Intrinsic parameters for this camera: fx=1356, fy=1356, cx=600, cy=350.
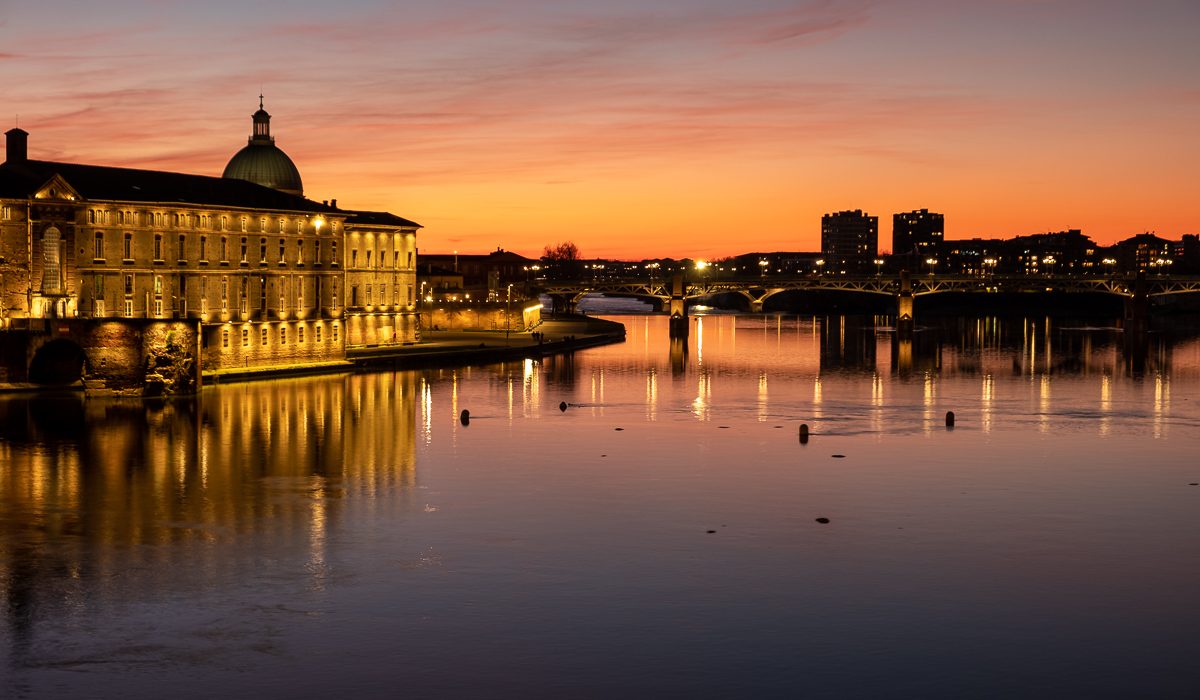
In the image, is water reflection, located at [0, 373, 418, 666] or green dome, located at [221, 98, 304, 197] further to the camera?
green dome, located at [221, 98, 304, 197]

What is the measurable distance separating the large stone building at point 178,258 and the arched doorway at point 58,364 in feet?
6.91

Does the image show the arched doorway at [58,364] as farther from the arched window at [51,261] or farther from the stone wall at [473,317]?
the stone wall at [473,317]

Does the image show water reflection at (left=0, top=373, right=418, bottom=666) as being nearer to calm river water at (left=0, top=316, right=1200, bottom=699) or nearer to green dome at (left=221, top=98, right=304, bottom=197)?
calm river water at (left=0, top=316, right=1200, bottom=699)

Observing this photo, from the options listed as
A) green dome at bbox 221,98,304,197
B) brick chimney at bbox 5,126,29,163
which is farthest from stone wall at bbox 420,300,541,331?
brick chimney at bbox 5,126,29,163

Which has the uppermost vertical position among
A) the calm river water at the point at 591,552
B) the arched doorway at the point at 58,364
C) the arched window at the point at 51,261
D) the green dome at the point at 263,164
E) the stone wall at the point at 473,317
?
the green dome at the point at 263,164

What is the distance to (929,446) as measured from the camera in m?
67.8

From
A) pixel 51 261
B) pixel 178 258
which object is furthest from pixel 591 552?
pixel 178 258

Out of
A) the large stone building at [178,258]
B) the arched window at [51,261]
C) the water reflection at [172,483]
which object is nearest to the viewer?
the water reflection at [172,483]

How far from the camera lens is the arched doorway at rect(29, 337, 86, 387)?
289ft

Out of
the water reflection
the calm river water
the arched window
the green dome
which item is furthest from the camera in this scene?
the green dome

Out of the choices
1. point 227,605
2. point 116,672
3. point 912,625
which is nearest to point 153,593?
point 227,605

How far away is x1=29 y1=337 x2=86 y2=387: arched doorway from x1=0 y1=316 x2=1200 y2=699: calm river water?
261 inches

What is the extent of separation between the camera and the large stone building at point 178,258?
287 ft

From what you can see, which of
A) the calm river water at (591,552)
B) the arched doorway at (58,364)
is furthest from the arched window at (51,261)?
the calm river water at (591,552)
